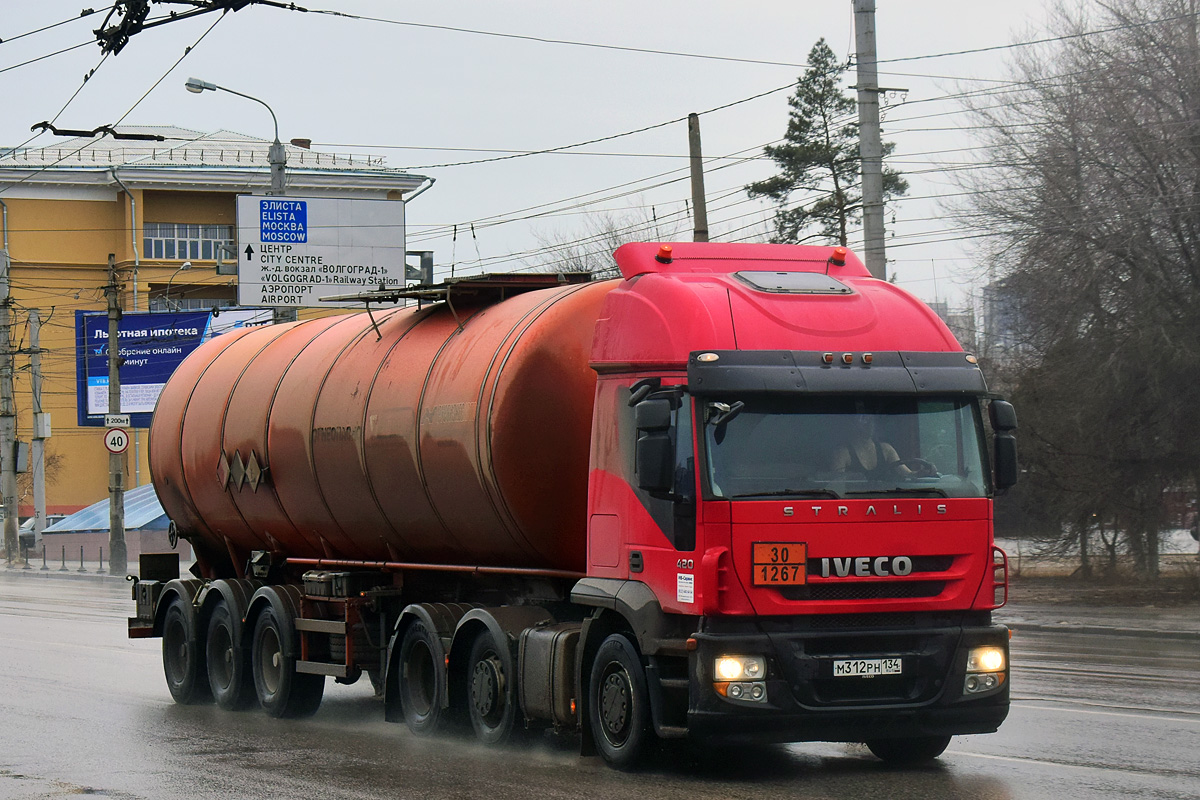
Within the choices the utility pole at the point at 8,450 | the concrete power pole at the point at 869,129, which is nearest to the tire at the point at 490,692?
the concrete power pole at the point at 869,129

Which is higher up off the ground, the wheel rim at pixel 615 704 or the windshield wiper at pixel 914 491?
the windshield wiper at pixel 914 491

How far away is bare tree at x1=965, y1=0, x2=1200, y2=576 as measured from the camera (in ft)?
81.2

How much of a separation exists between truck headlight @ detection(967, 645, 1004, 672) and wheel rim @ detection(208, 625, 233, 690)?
25.8ft

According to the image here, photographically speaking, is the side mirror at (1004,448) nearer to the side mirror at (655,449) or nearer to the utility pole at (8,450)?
the side mirror at (655,449)

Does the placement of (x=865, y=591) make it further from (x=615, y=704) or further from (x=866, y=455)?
(x=615, y=704)

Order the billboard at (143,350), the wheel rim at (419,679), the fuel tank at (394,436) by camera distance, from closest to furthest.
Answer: the fuel tank at (394,436) → the wheel rim at (419,679) → the billboard at (143,350)

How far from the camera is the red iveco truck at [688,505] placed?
360 inches

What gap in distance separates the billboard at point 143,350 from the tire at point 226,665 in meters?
33.6

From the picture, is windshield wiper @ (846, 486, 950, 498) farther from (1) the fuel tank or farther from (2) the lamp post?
(2) the lamp post

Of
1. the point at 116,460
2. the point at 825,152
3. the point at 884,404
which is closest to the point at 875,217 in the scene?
the point at 884,404

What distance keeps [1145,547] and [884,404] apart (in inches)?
762

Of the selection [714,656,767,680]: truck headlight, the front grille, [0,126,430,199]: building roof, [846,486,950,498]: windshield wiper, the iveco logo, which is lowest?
[714,656,767,680]: truck headlight

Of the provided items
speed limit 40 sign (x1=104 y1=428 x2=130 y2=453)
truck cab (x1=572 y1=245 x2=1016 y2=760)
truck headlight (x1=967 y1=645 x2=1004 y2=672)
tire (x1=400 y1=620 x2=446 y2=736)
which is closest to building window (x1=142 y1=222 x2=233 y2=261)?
speed limit 40 sign (x1=104 y1=428 x2=130 y2=453)

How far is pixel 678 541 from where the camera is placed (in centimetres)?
924
